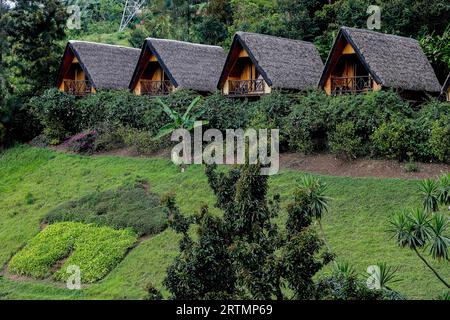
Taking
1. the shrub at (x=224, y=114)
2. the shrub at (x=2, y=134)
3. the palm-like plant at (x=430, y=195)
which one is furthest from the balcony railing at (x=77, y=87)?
the palm-like plant at (x=430, y=195)

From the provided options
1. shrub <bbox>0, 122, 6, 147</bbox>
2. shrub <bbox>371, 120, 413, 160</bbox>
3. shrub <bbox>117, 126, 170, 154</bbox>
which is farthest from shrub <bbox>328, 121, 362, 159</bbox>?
shrub <bbox>0, 122, 6, 147</bbox>

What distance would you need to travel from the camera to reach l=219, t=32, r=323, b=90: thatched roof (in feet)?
105

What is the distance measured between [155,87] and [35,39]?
6.15m

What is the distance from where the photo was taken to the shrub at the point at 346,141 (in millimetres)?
26484

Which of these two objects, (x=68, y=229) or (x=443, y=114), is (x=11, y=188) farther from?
(x=443, y=114)

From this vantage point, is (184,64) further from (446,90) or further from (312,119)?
(446,90)

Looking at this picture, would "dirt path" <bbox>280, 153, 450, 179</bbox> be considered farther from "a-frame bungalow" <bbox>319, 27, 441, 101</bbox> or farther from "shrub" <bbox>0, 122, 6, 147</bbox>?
"shrub" <bbox>0, 122, 6, 147</bbox>

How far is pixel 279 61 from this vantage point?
33.0m

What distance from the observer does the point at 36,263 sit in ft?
81.0

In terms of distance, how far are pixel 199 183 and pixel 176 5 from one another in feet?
84.2

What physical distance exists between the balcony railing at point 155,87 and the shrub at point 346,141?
34.1ft

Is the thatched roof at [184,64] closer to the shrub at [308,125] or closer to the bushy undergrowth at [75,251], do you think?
the shrub at [308,125]

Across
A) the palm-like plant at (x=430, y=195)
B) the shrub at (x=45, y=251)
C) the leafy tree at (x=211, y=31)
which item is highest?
the leafy tree at (x=211, y=31)

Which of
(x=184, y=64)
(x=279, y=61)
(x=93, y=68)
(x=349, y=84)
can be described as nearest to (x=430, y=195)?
(x=349, y=84)
